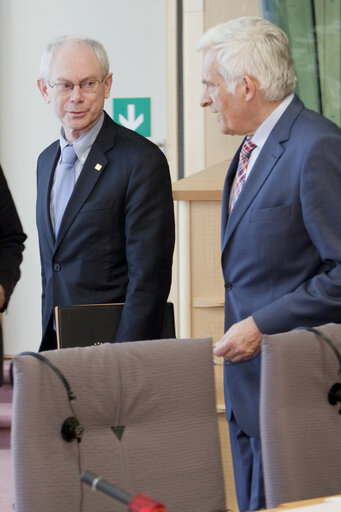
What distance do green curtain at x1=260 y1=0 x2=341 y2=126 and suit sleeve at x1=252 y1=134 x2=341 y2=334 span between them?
289 centimetres

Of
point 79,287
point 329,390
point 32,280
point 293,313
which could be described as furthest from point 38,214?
point 32,280

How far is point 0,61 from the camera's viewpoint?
6.02 metres

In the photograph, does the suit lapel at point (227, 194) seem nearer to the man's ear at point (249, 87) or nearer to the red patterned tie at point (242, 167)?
the red patterned tie at point (242, 167)

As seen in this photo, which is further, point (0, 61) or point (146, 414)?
point (0, 61)

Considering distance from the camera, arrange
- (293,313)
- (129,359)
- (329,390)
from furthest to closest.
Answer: (293,313) < (329,390) < (129,359)

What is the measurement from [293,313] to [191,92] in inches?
127

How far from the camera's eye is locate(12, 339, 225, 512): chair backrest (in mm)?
1746

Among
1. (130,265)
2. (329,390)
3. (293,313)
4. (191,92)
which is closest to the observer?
(329,390)

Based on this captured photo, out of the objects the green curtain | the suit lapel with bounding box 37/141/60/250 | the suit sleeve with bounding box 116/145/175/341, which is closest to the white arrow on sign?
the green curtain

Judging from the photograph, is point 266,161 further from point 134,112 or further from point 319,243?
point 134,112

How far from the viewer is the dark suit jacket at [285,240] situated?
2.22 metres

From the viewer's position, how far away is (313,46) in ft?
16.6

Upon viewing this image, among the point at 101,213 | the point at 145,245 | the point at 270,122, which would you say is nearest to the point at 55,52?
the point at 101,213

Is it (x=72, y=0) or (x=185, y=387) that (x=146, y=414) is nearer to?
(x=185, y=387)
